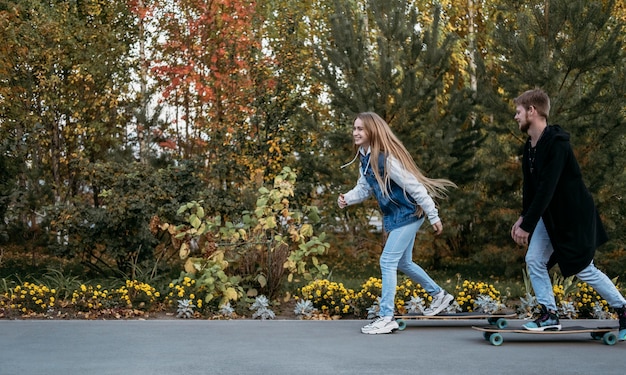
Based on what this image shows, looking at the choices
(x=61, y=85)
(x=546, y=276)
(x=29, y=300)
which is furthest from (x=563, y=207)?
(x=61, y=85)

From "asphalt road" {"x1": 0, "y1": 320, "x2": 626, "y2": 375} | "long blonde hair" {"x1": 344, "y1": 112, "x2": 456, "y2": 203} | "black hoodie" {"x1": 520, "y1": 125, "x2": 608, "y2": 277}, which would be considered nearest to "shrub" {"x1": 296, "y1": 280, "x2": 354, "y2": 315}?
"asphalt road" {"x1": 0, "y1": 320, "x2": 626, "y2": 375}

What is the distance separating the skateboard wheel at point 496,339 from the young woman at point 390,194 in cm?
96

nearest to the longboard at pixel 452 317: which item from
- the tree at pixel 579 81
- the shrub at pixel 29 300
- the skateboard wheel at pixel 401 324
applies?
the skateboard wheel at pixel 401 324

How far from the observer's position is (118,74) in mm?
19688

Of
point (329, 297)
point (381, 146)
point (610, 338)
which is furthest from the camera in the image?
point (329, 297)

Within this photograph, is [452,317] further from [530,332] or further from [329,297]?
[329,297]

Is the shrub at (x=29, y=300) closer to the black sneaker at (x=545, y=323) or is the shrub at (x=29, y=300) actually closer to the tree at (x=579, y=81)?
the black sneaker at (x=545, y=323)

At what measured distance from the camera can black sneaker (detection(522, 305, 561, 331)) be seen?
7086 mm

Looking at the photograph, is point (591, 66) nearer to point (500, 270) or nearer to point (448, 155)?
point (448, 155)

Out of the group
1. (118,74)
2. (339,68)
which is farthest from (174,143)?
(339,68)

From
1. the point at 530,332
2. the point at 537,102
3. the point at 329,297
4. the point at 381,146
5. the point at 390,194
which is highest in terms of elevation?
the point at 537,102

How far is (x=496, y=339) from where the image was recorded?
7094 millimetres

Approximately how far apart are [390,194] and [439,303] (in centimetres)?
115

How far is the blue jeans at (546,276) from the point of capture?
7012 mm
